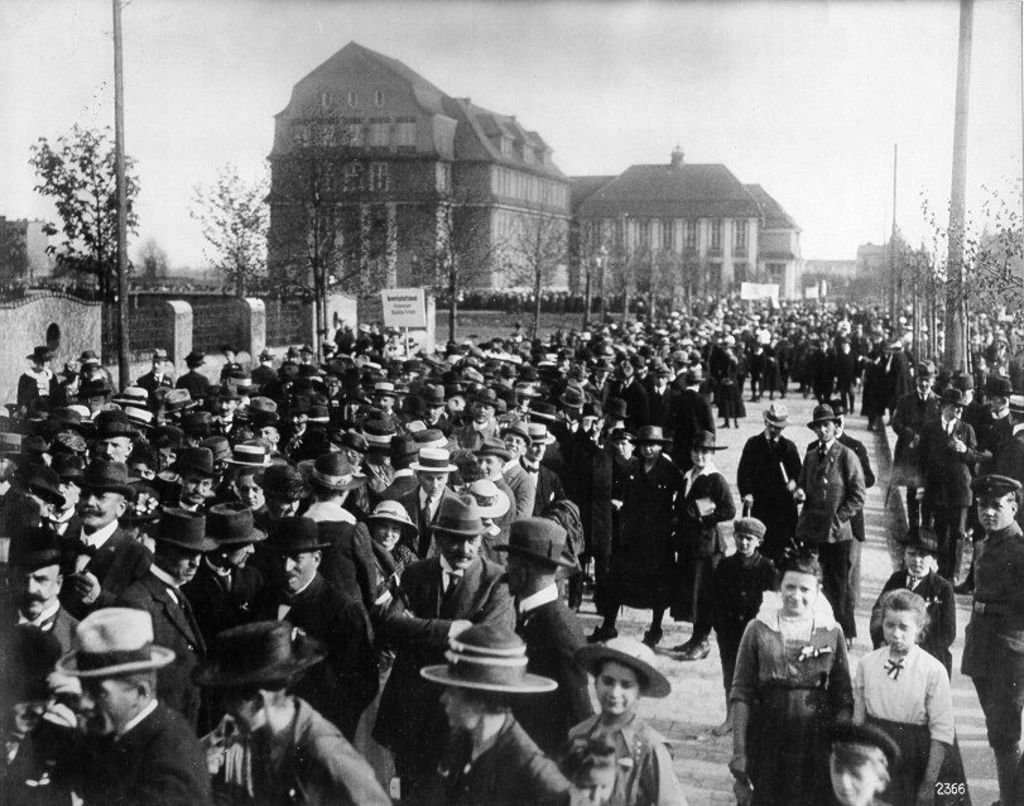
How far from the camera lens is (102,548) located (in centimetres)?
544

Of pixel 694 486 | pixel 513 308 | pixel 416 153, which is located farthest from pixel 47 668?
pixel 513 308

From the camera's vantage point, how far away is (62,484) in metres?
6.40

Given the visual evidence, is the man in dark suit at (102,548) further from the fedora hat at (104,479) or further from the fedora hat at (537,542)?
the fedora hat at (537,542)

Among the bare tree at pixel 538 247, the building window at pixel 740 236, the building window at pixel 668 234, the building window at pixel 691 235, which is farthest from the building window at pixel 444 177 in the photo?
the building window at pixel 740 236

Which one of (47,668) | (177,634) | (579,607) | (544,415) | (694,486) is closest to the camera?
(47,668)

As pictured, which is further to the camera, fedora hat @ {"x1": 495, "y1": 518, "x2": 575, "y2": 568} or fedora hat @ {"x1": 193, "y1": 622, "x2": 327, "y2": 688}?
fedora hat @ {"x1": 495, "y1": 518, "x2": 575, "y2": 568}

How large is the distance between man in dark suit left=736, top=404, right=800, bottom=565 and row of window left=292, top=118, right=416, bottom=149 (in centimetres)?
1420

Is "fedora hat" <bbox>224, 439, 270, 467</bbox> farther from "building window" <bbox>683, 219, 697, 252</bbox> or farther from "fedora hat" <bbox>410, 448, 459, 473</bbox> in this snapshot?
"building window" <bbox>683, 219, 697, 252</bbox>

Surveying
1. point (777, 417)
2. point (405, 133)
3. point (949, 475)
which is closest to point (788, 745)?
point (777, 417)

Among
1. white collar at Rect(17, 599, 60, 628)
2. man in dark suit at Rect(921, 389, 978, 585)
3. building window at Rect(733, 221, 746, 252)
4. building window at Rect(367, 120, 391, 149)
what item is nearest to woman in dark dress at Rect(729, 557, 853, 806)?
white collar at Rect(17, 599, 60, 628)

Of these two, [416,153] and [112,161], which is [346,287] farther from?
[112,161]

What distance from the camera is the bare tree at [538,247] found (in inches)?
1478

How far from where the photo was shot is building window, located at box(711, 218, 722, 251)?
205 feet

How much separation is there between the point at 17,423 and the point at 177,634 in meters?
5.71
